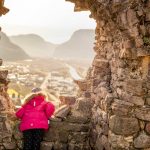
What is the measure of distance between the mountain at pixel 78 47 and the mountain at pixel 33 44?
18.4 ft

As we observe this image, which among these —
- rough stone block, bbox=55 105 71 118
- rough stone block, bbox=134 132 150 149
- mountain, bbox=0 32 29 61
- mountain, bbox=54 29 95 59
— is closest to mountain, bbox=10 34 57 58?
mountain, bbox=54 29 95 59

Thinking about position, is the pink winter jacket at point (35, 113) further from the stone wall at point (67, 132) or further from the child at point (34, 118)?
the stone wall at point (67, 132)

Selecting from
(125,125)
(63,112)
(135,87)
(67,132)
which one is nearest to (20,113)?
(63,112)

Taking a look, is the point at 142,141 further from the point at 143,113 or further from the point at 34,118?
the point at 34,118

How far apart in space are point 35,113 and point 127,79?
2.35m

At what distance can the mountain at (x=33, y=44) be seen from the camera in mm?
120562

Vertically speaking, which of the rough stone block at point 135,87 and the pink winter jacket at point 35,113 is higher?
the rough stone block at point 135,87

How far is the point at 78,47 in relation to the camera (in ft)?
378

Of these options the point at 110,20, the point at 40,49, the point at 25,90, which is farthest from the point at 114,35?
the point at 40,49

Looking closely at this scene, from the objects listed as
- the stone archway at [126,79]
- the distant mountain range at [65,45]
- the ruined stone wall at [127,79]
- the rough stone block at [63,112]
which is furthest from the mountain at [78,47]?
the ruined stone wall at [127,79]

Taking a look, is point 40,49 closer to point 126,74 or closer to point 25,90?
point 25,90

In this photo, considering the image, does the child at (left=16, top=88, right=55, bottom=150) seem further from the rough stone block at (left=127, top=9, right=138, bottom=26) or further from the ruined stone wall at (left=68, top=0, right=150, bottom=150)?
the rough stone block at (left=127, top=9, right=138, bottom=26)

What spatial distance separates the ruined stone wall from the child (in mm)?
1370

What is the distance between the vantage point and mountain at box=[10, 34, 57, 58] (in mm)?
120562
